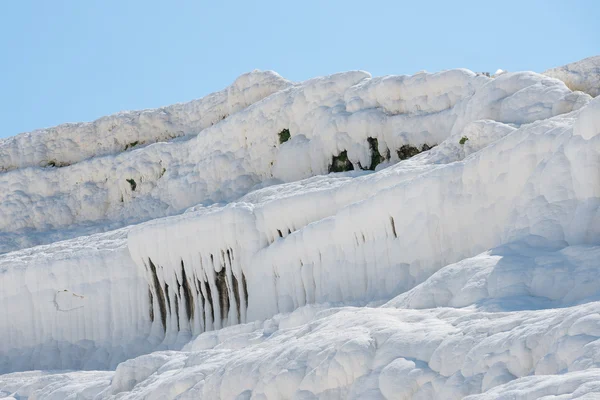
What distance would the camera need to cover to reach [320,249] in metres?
16.5

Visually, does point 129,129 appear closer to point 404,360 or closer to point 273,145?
point 273,145

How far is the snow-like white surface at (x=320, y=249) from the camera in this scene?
8555 mm

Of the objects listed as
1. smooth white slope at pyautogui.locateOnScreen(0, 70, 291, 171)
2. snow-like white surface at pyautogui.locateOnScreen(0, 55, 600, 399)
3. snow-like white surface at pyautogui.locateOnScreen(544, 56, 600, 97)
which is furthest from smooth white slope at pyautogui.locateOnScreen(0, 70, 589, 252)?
snow-like white surface at pyautogui.locateOnScreen(544, 56, 600, 97)

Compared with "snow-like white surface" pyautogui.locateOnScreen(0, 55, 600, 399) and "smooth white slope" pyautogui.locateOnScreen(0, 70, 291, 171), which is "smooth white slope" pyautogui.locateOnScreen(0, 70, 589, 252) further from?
"smooth white slope" pyautogui.locateOnScreen(0, 70, 291, 171)

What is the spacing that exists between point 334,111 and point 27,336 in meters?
8.95

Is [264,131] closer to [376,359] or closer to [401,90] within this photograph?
[401,90]

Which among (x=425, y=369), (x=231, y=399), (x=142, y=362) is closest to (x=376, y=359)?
(x=425, y=369)

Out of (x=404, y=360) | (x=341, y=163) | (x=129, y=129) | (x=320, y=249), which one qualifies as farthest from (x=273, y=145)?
(x=404, y=360)

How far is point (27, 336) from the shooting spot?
70.2 ft

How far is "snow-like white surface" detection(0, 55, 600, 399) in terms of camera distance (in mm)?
8555

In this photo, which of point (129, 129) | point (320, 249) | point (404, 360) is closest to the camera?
point (404, 360)

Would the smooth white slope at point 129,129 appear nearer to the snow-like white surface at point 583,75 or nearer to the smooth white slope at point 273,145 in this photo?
the smooth white slope at point 273,145

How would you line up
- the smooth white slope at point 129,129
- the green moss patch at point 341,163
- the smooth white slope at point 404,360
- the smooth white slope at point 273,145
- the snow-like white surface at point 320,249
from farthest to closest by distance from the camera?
the smooth white slope at point 129,129, the green moss patch at point 341,163, the smooth white slope at point 273,145, the snow-like white surface at point 320,249, the smooth white slope at point 404,360

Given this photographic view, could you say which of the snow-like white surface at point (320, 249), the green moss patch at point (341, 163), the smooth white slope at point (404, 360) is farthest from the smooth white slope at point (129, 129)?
the smooth white slope at point (404, 360)
